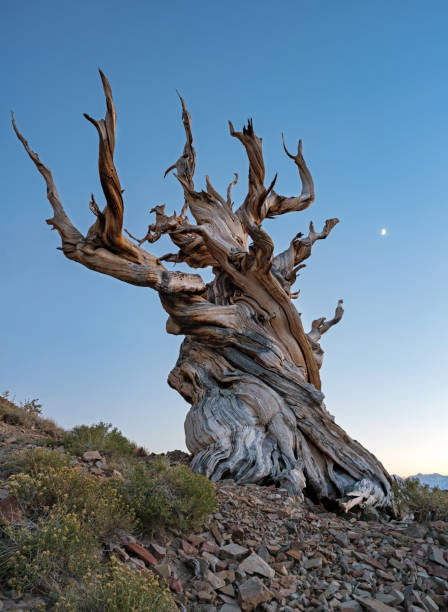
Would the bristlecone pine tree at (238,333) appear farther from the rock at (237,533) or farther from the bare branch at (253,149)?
the rock at (237,533)

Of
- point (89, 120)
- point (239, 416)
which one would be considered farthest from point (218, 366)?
point (89, 120)

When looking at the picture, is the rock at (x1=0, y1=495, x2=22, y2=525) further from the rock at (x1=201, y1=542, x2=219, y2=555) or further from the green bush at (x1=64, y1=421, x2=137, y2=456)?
the green bush at (x1=64, y1=421, x2=137, y2=456)

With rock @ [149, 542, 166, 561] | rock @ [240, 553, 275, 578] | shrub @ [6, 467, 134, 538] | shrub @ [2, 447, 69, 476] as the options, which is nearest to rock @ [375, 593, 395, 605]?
rock @ [240, 553, 275, 578]

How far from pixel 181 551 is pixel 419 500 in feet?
15.4

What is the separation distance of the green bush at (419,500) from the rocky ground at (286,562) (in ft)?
3.47

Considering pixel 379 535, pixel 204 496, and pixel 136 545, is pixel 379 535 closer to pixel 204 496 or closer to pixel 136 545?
pixel 204 496

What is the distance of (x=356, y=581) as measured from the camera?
4.09m

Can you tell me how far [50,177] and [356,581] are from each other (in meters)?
8.45

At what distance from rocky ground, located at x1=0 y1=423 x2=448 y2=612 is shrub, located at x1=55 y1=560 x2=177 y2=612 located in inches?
9.2

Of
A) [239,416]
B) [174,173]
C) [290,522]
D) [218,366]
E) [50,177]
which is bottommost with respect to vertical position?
[290,522]

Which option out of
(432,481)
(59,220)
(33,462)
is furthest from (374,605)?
(432,481)

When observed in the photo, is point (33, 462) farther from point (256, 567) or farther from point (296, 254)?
point (296, 254)

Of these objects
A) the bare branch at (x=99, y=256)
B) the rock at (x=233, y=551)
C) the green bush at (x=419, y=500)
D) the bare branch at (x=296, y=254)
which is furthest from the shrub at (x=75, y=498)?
the bare branch at (x=296, y=254)

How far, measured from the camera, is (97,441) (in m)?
7.18
